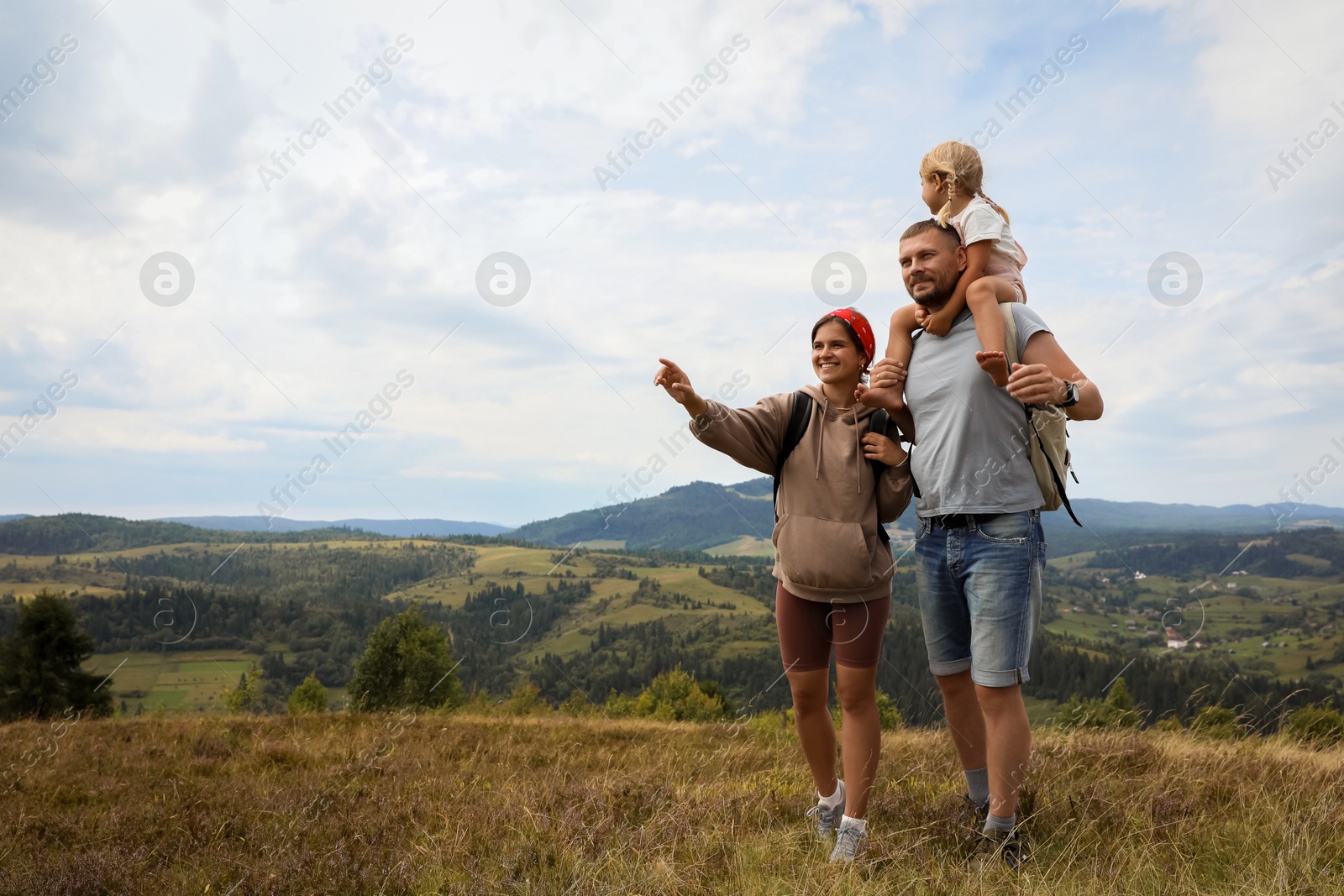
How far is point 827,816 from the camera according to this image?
366 cm

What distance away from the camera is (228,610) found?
120 meters

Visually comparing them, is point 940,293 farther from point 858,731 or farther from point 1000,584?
point 858,731

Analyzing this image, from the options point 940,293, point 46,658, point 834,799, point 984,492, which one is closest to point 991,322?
point 940,293

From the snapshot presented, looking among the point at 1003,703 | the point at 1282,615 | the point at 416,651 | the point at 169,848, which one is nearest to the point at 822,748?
the point at 1003,703

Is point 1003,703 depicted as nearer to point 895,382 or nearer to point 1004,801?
point 1004,801

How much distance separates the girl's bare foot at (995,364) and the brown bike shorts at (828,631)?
3.72ft

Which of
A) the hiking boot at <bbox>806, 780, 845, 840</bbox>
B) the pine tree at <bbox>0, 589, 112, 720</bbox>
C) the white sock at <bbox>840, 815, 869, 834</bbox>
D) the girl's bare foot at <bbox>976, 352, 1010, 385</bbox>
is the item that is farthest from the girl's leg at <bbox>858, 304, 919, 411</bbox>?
the pine tree at <bbox>0, 589, 112, 720</bbox>

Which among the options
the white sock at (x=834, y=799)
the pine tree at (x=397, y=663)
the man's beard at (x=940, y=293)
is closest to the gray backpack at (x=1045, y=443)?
the man's beard at (x=940, y=293)

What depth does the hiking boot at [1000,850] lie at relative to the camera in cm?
300

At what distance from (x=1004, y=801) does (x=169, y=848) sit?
400 cm

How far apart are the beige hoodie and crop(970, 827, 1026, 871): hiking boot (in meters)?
1.12

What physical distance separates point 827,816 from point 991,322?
2500 mm

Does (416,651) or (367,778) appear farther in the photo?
(416,651)

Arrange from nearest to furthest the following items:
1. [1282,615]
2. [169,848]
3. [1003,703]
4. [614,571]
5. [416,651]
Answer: [1003,703]
[169,848]
[416,651]
[1282,615]
[614,571]
